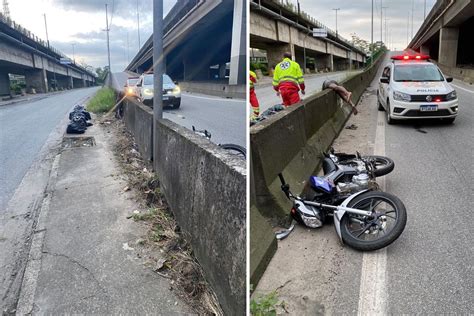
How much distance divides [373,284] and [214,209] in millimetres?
1322

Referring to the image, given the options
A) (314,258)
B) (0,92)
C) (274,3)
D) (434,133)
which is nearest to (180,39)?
(274,3)

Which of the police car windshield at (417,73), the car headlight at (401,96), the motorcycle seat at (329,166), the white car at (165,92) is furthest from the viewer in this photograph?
the police car windshield at (417,73)

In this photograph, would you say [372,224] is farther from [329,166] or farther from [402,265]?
[329,166]

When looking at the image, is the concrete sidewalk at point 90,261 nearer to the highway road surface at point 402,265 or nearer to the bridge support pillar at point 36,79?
the highway road surface at point 402,265

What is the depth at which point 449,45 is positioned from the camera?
132ft

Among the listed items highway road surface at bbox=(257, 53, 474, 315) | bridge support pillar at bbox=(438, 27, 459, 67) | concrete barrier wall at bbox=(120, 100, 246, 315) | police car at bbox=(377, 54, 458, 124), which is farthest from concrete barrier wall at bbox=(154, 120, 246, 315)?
bridge support pillar at bbox=(438, 27, 459, 67)

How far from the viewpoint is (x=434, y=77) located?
10.8 m

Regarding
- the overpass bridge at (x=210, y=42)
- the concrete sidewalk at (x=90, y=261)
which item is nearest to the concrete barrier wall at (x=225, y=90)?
the overpass bridge at (x=210, y=42)

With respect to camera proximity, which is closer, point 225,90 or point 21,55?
point 225,90

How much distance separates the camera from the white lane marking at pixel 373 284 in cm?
299

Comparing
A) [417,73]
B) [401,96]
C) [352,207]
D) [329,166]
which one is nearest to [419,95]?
[401,96]

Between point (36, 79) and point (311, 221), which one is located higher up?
point (36, 79)

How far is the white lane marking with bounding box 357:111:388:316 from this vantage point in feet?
9.80

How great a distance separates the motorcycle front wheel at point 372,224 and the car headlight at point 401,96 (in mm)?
6612
